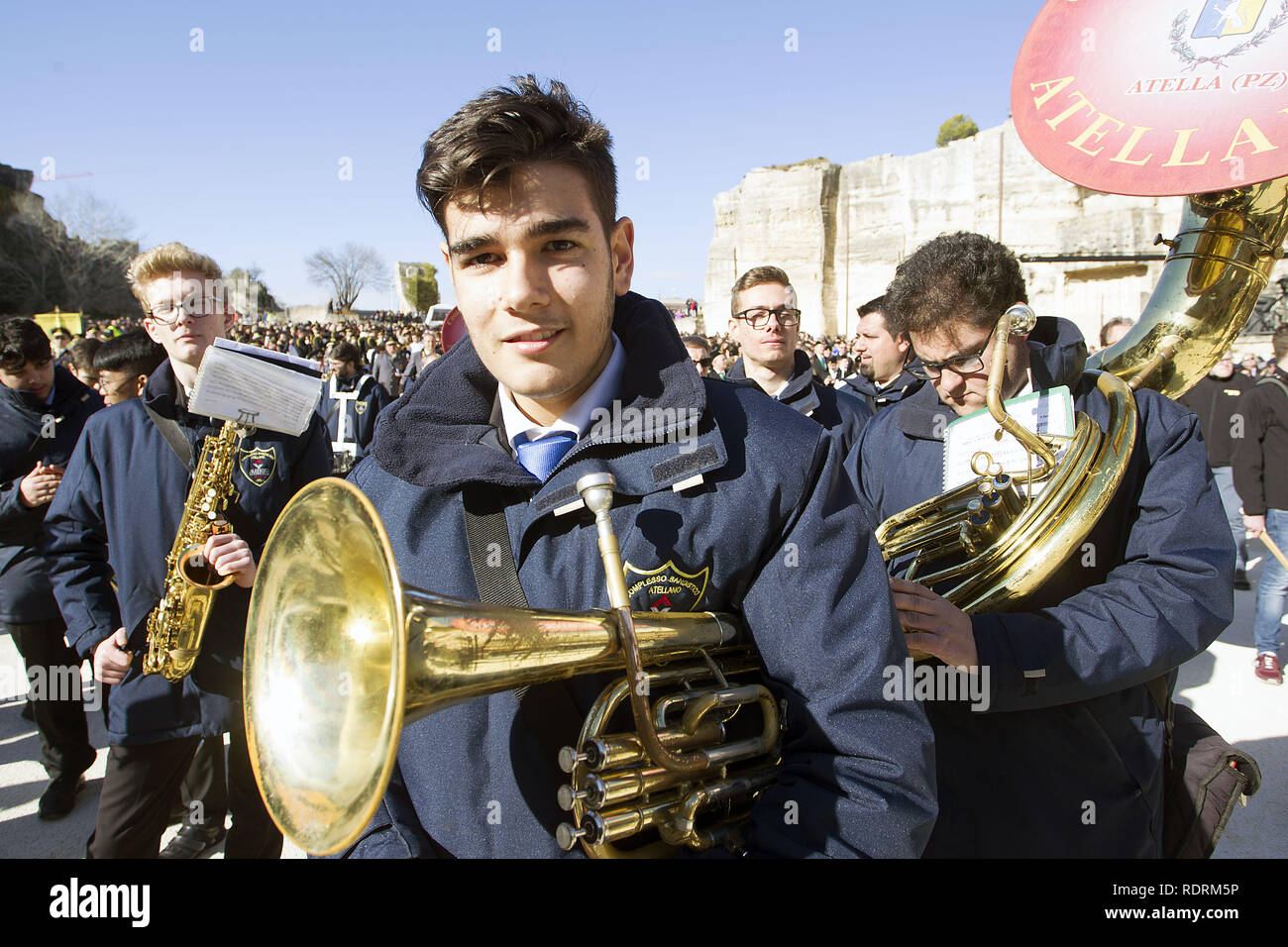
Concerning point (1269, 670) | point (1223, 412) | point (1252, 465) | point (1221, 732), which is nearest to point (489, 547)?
point (1221, 732)

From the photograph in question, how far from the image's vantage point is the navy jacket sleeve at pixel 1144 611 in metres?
1.78

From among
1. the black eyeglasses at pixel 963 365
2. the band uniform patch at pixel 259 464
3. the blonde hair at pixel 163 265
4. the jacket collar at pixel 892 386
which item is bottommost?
the band uniform patch at pixel 259 464

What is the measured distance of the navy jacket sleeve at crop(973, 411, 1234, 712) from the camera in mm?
1782

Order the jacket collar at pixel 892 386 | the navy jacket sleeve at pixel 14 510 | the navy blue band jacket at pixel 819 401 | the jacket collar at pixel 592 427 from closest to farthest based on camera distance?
the jacket collar at pixel 592 427, the navy jacket sleeve at pixel 14 510, the navy blue band jacket at pixel 819 401, the jacket collar at pixel 892 386

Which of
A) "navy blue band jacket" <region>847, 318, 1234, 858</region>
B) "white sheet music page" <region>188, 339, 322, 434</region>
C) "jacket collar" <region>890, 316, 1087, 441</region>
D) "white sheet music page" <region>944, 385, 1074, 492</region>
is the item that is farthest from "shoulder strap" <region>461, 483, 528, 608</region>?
"white sheet music page" <region>188, 339, 322, 434</region>

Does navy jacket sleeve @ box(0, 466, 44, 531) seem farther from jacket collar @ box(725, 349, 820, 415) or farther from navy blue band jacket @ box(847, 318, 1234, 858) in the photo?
navy blue band jacket @ box(847, 318, 1234, 858)

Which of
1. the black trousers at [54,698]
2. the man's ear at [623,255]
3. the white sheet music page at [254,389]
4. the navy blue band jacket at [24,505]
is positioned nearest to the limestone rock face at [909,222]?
the navy blue band jacket at [24,505]

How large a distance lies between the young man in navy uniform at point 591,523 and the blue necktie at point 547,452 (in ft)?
0.11

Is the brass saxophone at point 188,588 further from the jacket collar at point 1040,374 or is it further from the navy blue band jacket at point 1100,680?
the navy blue band jacket at point 1100,680

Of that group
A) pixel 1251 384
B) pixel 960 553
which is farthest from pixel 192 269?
pixel 1251 384
